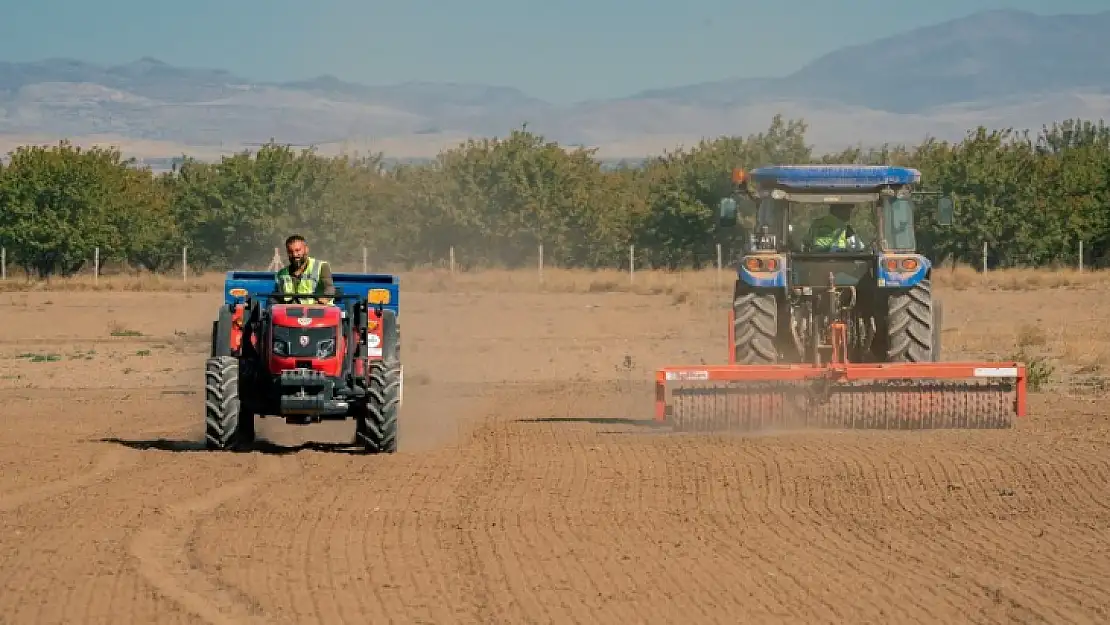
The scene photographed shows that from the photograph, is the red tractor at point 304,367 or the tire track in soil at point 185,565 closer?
the tire track in soil at point 185,565

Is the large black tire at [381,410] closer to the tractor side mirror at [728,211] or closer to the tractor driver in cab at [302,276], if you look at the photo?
the tractor driver in cab at [302,276]

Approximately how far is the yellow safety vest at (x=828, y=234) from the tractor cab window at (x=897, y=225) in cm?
41

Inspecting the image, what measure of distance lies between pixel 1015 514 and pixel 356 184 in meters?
62.6

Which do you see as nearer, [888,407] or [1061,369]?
[888,407]

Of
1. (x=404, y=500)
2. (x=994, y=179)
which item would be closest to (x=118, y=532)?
(x=404, y=500)

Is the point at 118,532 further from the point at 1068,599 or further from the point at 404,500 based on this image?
the point at 1068,599

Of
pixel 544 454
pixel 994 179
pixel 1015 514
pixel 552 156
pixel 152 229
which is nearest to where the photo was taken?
pixel 1015 514

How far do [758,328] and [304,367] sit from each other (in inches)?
187

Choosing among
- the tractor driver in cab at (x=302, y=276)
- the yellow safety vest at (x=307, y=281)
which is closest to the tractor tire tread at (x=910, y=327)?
the tractor driver in cab at (x=302, y=276)

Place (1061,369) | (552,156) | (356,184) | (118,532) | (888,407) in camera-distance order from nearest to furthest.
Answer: (118,532) → (888,407) → (1061,369) → (552,156) → (356,184)

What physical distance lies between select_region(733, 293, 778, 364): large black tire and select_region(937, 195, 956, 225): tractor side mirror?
181 cm

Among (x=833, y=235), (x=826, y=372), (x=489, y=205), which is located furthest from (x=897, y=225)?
(x=489, y=205)

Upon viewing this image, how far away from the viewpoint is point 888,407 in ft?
51.2

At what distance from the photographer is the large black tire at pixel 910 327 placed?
16.5m
